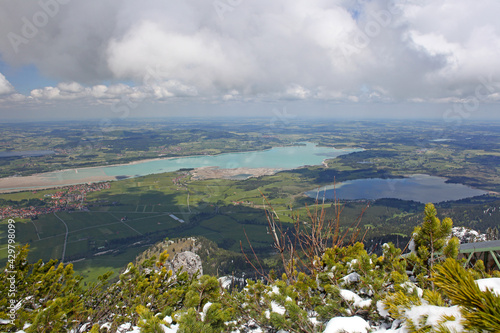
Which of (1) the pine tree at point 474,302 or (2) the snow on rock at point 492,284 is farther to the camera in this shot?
(2) the snow on rock at point 492,284

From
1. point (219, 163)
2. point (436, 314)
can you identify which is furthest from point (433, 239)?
point (219, 163)

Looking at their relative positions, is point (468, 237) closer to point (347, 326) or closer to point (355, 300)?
point (355, 300)

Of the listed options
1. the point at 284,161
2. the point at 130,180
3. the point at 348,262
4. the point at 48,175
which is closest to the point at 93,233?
the point at 130,180

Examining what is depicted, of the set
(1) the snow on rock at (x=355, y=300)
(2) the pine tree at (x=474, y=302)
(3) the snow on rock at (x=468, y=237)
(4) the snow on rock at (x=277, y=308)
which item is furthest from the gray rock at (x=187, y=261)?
(2) the pine tree at (x=474, y=302)

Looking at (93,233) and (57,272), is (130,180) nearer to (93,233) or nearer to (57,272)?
(93,233)

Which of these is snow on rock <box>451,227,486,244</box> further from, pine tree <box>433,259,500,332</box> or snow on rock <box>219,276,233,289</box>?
pine tree <box>433,259,500,332</box>

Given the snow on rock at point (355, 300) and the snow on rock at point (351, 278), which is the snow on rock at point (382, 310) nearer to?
the snow on rock at point (355, 300)
